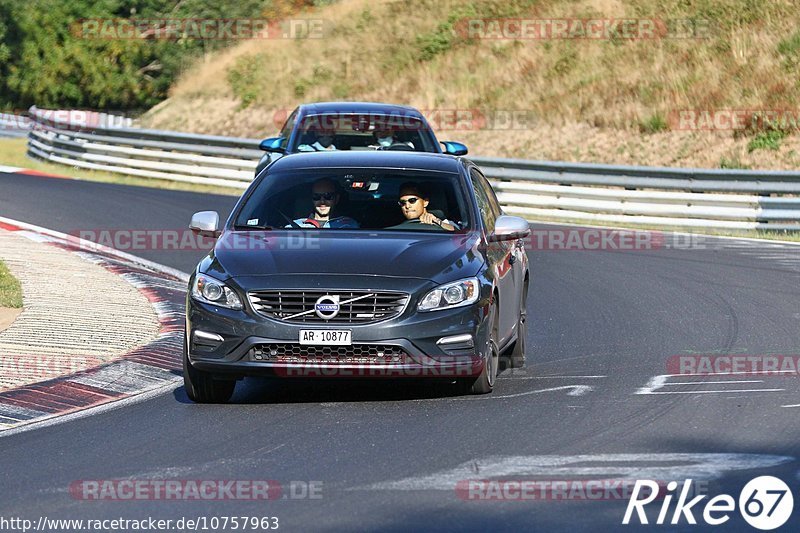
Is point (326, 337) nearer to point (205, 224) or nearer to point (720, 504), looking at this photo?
point (205, 224)

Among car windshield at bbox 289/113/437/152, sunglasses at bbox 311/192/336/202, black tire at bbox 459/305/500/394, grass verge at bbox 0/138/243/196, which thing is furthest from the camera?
grass verge at bbox 0/138/243/196

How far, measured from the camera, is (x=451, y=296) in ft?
31.3

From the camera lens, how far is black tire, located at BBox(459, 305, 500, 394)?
32.2 ft

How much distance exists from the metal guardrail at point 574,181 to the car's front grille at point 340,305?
1421cm

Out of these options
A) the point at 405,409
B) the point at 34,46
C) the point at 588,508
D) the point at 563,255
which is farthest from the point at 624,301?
the point at 34,46

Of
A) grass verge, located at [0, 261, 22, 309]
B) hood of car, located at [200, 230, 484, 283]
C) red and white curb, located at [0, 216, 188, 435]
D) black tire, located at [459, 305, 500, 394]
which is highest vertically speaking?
hood of car, located at [200, 230, 484, 283]

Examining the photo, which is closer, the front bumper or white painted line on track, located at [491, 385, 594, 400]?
the front bumper

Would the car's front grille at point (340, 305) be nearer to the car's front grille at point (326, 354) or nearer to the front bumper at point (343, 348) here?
the front bumper at point (343, 348)

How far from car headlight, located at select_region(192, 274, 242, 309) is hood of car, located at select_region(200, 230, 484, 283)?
2.5 inches

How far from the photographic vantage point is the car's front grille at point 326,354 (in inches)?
368

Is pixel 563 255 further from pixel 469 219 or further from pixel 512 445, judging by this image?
pixel 512 445

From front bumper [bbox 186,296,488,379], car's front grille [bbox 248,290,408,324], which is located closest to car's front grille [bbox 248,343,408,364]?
front bumper [bbox 186,296,488,379]

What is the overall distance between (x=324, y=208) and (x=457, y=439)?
9.44 feet

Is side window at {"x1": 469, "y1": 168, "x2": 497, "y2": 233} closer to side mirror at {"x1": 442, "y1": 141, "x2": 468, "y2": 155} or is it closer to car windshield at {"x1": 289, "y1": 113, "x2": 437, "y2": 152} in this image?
car windshield at {"x1": 289, "y1": 113, "x2": 437, "y2": 152}
